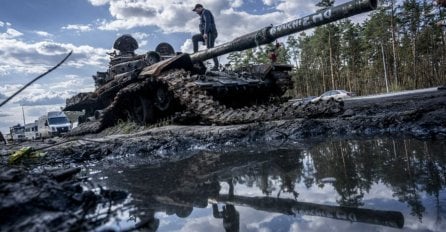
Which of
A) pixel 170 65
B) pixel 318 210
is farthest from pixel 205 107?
pixel 318 210

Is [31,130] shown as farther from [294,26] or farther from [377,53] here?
[377,53]

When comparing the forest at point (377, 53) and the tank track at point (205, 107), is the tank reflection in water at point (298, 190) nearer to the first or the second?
the tank track at point (205, 107)

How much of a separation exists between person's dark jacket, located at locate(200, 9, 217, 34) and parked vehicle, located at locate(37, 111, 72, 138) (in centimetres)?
1997

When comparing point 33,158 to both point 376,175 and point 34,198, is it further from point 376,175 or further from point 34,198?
point 376,175

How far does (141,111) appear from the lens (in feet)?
32.0

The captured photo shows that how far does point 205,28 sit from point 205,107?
3656 millimetres

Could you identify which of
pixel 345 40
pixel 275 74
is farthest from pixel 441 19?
pixel 275 74

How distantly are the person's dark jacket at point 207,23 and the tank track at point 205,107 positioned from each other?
2.08m

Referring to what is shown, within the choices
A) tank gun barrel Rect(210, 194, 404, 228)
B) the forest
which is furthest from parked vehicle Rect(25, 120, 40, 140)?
tank gun barrel Rect(210, 194, 404, 228)

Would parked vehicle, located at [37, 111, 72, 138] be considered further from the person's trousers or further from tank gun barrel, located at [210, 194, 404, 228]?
tank gun barrel, located at [210, 194, 404, 228]

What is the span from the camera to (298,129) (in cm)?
517

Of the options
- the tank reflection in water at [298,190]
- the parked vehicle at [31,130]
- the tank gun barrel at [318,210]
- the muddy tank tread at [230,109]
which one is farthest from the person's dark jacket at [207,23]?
the parked vehicle at [31,130]

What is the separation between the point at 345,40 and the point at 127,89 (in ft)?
150

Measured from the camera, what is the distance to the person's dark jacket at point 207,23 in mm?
10141
